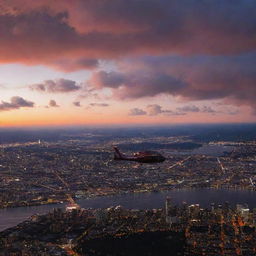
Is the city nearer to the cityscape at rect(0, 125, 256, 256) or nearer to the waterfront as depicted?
the cityscape at rect(0, 125, 256, 256)

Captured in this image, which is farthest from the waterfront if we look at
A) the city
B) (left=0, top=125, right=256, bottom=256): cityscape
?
the city

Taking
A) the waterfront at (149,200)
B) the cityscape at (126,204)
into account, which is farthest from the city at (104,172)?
the waterfront at (149,200)

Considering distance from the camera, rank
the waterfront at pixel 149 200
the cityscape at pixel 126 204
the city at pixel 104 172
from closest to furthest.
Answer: the cityscape at pixel 126 204, the waterfront at pixel 149 200, the city at pixel 104 172

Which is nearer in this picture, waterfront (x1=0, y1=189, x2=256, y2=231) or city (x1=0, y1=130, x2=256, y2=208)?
waterfront (x1=0, y1=189, x2=256, y2=231)

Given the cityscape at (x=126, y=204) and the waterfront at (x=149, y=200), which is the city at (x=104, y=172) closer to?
the cityscape at (x=126, y=204)

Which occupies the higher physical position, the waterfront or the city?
the city

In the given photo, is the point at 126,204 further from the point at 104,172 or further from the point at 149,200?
the point at 104,172

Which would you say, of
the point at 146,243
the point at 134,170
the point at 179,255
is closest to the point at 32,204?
the point at 146,243

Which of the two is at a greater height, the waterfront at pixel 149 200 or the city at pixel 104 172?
the city at pixel 104 172
